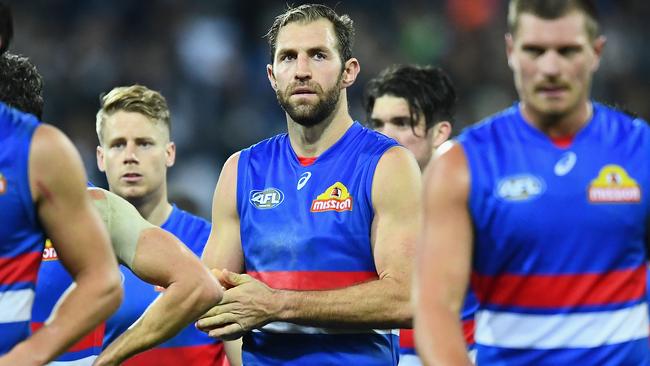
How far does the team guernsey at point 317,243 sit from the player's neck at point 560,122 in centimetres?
157

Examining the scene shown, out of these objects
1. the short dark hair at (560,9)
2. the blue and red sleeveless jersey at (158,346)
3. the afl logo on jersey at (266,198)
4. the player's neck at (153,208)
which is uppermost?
the short dark hair at (560,9)

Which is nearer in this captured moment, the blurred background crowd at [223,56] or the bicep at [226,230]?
A: the bicep at [226,230]

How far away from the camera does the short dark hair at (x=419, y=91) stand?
7707mm

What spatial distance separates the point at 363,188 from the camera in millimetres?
5609

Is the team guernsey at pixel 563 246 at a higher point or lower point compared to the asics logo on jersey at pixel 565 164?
lower

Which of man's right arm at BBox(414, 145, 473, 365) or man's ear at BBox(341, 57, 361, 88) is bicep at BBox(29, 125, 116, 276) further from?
man's ear at BBox(341, 57, 361, 88)

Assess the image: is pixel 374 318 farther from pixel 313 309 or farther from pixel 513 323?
pixel 513 323

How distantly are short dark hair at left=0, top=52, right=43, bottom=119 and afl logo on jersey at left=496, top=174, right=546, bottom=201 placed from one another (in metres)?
1.89

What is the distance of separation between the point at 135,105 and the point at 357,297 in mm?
Answer: 2400

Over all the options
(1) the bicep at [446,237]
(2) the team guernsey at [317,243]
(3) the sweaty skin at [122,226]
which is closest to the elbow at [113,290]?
(3) the sweaty skin at [122,226]

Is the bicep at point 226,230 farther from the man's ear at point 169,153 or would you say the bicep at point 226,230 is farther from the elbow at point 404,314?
the man's ear at point 169,153

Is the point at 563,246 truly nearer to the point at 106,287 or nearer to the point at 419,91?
the point at 106,287

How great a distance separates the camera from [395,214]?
217 inches

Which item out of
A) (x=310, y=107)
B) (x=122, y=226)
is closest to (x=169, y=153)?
(x=310, y=107)
